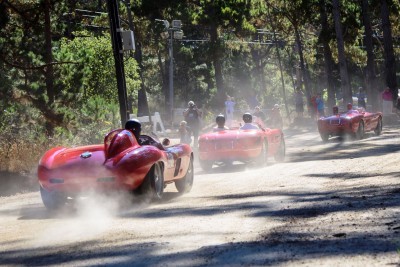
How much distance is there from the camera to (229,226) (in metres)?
11.6

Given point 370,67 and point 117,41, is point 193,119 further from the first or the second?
point 370,67

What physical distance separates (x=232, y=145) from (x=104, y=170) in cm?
958

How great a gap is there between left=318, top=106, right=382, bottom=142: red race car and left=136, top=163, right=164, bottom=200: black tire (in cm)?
1965

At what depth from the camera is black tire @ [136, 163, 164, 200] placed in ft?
48.5

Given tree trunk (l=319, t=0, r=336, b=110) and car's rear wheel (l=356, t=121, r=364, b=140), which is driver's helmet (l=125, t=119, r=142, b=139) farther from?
tree trunk (l=319, t=0, r=336, b=110)

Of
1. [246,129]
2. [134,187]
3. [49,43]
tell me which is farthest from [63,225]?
[49,43]

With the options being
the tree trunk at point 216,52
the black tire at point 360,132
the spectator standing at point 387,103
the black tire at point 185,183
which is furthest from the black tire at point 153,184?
the tree trunk at point 216,52

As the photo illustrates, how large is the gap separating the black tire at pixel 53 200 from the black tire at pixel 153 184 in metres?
1.27

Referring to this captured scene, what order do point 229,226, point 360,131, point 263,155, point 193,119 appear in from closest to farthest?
point 229,226, point 263,155, point 193,119, point 360,131

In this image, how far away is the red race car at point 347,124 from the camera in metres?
34.3

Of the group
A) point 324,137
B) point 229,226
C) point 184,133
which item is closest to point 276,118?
point 324,137

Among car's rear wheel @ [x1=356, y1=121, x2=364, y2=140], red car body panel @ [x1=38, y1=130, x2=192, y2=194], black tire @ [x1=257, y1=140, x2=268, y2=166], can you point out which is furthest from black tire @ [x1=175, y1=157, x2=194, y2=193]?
car's rear wheel @ [x1=356, y1=121, x2=364, y2=140]

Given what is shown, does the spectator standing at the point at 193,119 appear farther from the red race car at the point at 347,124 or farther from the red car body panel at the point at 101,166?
the red car body panel at the point at 101,166

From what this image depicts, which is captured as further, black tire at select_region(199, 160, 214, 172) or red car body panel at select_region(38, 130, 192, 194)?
black tire at select_region(199, 160, 214, 172)
